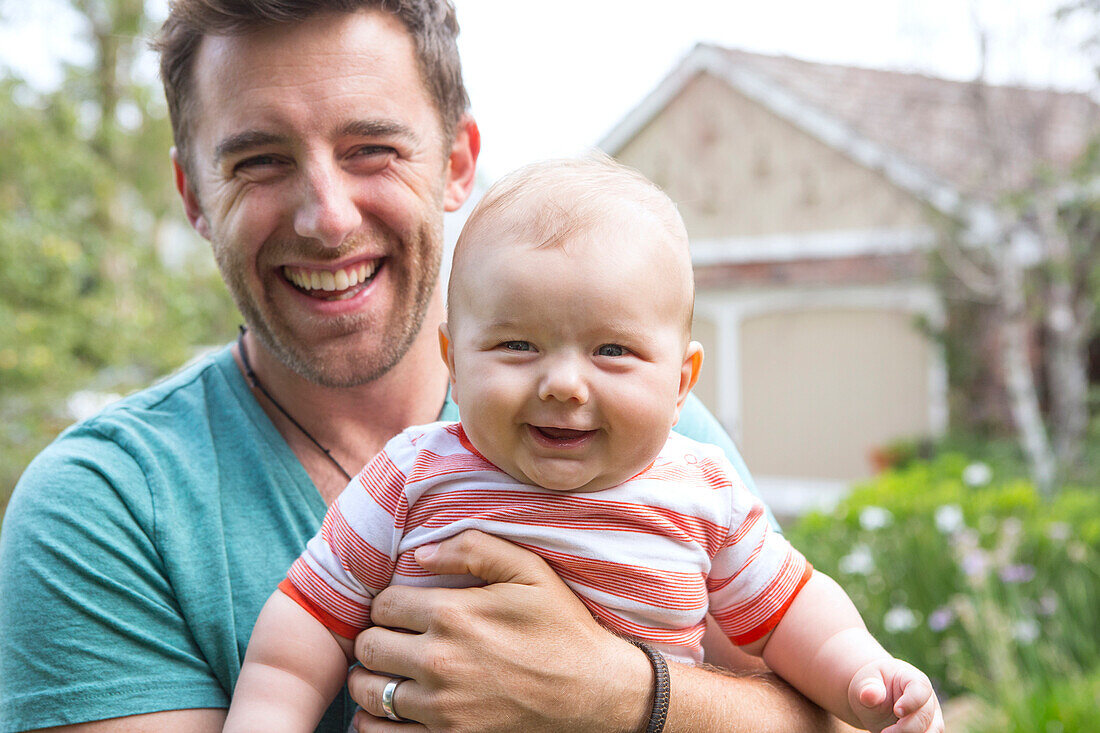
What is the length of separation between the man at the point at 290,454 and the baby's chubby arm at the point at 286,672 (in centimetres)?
7

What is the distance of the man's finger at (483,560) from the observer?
1524mm

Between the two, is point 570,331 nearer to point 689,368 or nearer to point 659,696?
point 689,368

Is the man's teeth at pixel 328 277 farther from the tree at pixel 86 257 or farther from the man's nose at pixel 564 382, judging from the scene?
the tree at pixel 86 257

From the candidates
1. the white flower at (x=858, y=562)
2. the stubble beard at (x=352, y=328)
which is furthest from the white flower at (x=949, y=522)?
the stubble beard at (x=352, y=328)

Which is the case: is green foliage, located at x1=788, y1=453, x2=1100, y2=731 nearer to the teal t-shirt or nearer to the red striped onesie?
the red striped onesie

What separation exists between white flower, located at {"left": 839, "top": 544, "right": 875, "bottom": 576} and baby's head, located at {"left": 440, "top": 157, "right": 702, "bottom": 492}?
3994mm

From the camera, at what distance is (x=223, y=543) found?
1748 millimetres

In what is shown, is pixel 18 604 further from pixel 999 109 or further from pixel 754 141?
pixel 754 141

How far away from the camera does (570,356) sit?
1434 mm

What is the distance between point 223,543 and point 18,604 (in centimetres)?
34

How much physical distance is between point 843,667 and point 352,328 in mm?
1188

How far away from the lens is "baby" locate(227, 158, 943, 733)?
4.76 ft

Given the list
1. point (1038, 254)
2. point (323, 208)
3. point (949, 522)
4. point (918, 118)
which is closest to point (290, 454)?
point (323, 208)

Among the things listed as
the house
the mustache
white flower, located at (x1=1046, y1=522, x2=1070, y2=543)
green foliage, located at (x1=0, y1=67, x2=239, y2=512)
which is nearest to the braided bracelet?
the mustache
